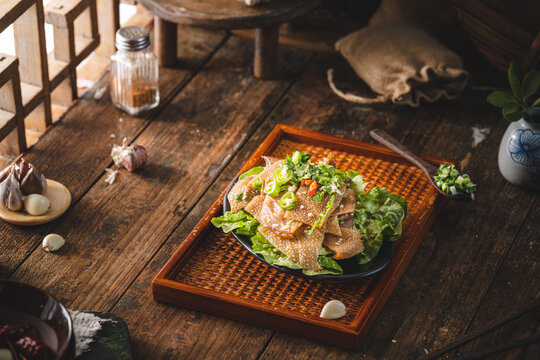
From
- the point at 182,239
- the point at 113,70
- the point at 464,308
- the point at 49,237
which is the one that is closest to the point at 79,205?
the point at 49,237

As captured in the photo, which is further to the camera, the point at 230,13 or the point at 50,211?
the point at 230,13

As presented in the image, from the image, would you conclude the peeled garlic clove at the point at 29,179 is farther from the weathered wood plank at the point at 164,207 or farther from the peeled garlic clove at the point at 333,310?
the peeled garlic clove at the point at 333,310

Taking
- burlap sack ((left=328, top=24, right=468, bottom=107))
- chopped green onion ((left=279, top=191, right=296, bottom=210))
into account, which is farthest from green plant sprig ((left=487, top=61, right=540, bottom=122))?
chopped green onion ((left=279, top=191, right=296, bottom=210))

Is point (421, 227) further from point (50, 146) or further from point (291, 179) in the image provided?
point (50, 146)

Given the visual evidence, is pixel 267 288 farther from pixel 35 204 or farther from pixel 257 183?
pixel 35 204

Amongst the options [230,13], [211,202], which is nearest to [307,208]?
[211,202]
